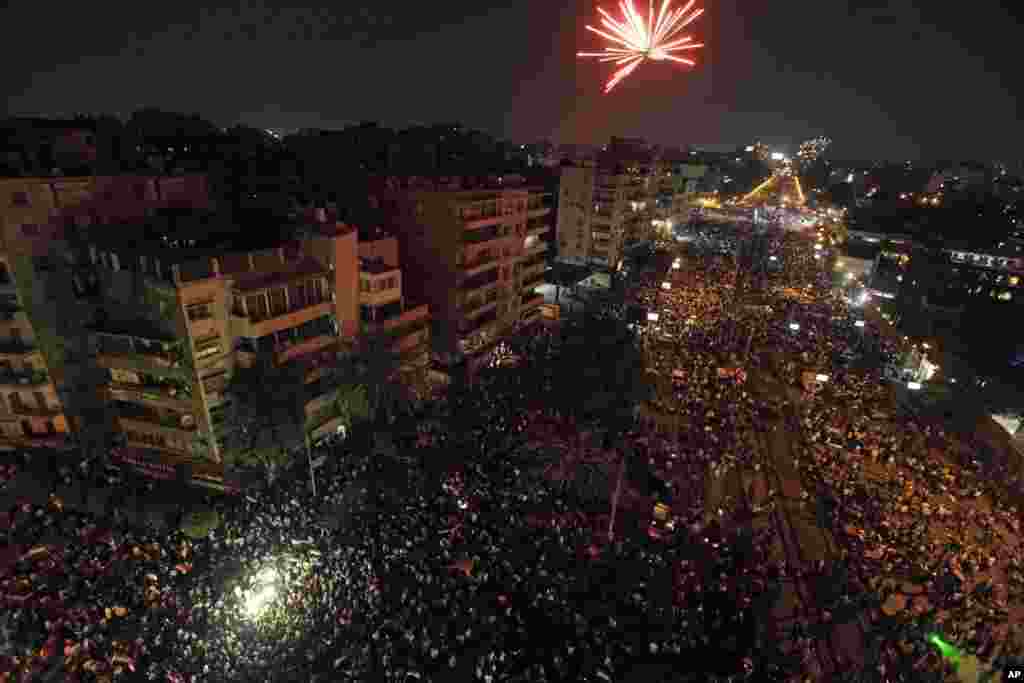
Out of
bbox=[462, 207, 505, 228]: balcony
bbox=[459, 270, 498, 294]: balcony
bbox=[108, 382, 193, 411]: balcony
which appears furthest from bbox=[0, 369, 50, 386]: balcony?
bbox=[462, 207, 505, 228]: balcony

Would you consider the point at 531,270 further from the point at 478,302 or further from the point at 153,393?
the point at 153,393

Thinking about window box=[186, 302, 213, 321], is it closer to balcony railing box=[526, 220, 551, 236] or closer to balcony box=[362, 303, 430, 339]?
balcony box=[362, 303, 430, 339]

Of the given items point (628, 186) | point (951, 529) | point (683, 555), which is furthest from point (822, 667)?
point (628, 186)

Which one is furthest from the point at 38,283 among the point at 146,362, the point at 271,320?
the point at 271,320

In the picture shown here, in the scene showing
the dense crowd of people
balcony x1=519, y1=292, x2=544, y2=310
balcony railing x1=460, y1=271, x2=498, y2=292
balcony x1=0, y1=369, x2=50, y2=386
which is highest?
balcony railing x1=460, y1=271, x2=498, y2=292

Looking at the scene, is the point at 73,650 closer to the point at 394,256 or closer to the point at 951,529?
the point at 394,256
